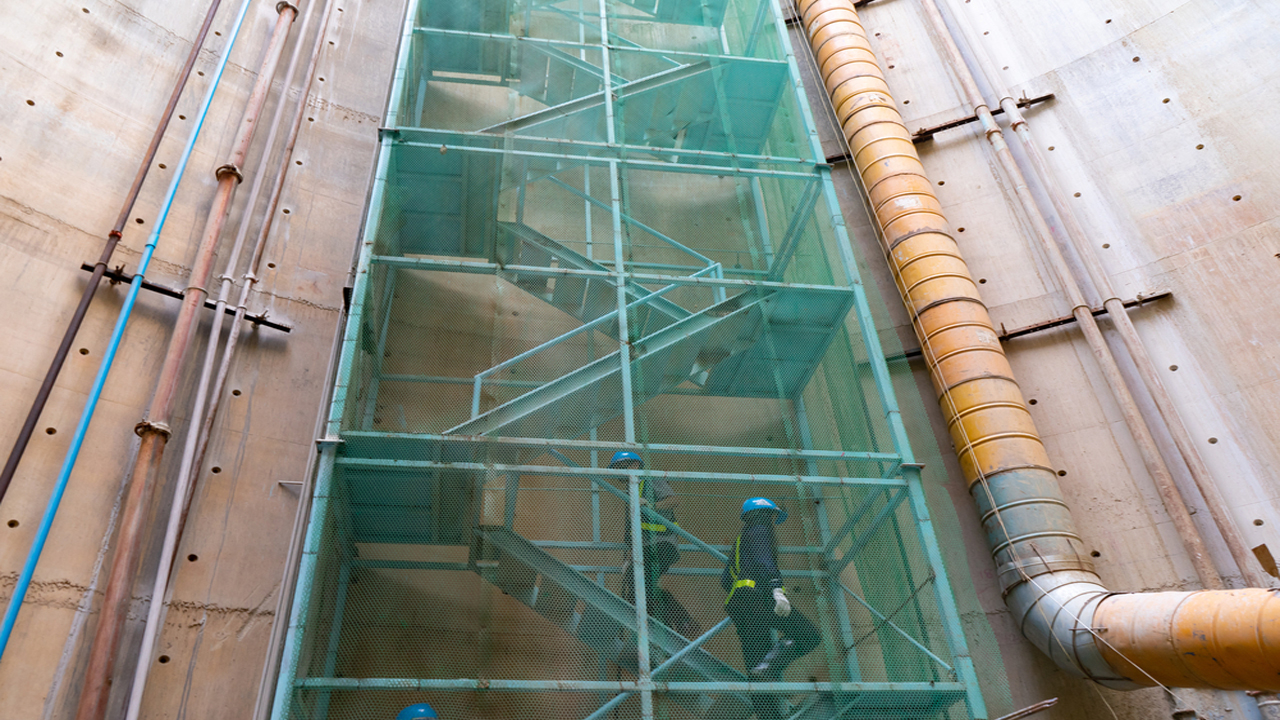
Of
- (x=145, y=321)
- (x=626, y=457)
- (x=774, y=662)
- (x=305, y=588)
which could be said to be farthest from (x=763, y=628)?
(x=145, y=321)

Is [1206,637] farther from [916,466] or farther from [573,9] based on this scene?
[573,9]

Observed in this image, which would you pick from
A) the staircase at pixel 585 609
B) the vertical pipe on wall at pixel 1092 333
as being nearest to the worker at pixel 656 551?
the staircase at pixel 585 609

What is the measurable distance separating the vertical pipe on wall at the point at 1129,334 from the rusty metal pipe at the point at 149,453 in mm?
10745

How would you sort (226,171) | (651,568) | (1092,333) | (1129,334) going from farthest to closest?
(1092,333) < (1129,334) < (226,171) < (651,568)

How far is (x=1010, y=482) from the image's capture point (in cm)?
949

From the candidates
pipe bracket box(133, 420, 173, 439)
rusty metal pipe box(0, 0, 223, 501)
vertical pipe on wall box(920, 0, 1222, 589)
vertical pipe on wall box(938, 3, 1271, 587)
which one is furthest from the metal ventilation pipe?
rusty metal pipe box(0, 0, 223, 501)

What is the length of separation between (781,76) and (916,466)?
608cm

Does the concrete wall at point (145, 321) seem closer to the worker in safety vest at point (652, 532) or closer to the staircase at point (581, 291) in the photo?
the staircase at point (581, 291)

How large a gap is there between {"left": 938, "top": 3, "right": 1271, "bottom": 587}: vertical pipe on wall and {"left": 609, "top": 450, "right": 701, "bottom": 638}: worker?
6.14 metres

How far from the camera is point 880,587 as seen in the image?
7.42 metres

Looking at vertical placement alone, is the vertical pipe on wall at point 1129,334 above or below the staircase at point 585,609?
above

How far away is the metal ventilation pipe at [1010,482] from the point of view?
6566 mm

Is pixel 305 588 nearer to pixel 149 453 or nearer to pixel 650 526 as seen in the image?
pixel 650 526

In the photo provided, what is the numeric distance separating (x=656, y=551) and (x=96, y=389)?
575cm
